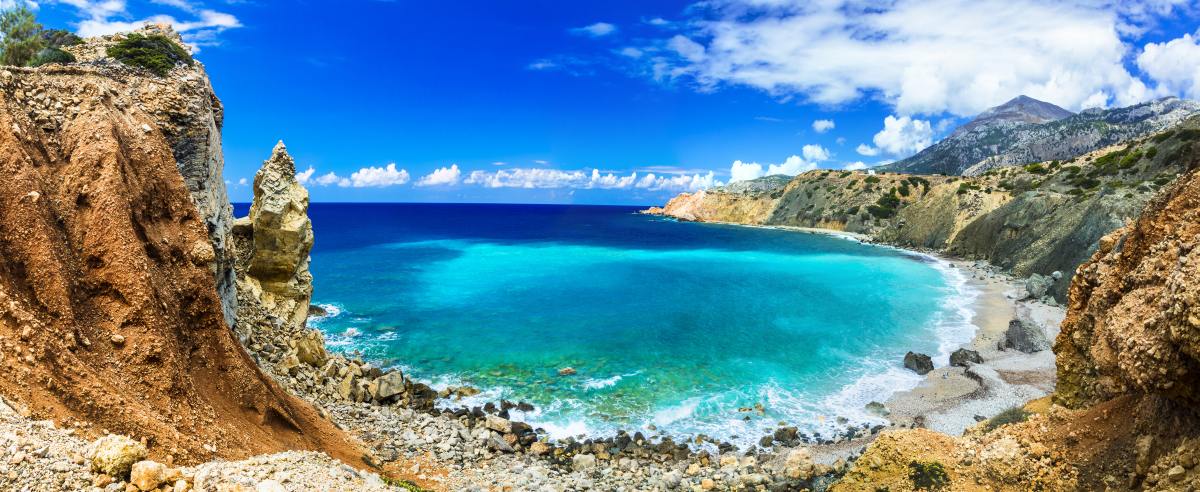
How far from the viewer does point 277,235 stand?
2409 cm

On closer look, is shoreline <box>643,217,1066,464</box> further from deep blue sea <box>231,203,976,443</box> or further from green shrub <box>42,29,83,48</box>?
green shrub <box>42,29,83,48</box>

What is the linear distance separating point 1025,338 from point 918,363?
23.6 feet

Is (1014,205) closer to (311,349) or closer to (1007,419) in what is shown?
(1007,419)

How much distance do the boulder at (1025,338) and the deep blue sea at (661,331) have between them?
2.96 metres

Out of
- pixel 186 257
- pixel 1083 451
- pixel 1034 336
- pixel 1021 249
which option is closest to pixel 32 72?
pixel 186 257

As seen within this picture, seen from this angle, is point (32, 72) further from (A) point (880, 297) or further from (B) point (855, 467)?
(A) point (880, 297)

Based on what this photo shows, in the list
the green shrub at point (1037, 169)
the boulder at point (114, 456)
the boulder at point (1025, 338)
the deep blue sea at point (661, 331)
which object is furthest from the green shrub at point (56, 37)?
the green shrub at point (1037, 169)

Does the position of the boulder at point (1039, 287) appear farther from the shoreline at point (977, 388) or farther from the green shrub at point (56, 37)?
the green shrub at point (56, 37)

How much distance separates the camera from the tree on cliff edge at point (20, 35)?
25.0 meters

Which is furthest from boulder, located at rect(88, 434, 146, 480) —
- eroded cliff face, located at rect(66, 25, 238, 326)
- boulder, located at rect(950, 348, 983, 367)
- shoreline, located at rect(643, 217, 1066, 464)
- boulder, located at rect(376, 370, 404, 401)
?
boulder, located at rect(950, 348, 983, 367)

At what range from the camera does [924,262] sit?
69250 millimetres

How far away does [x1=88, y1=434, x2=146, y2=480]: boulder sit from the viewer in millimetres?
6895

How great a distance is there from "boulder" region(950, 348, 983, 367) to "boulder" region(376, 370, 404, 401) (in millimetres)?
28852

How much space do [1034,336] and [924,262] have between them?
4273 cm
